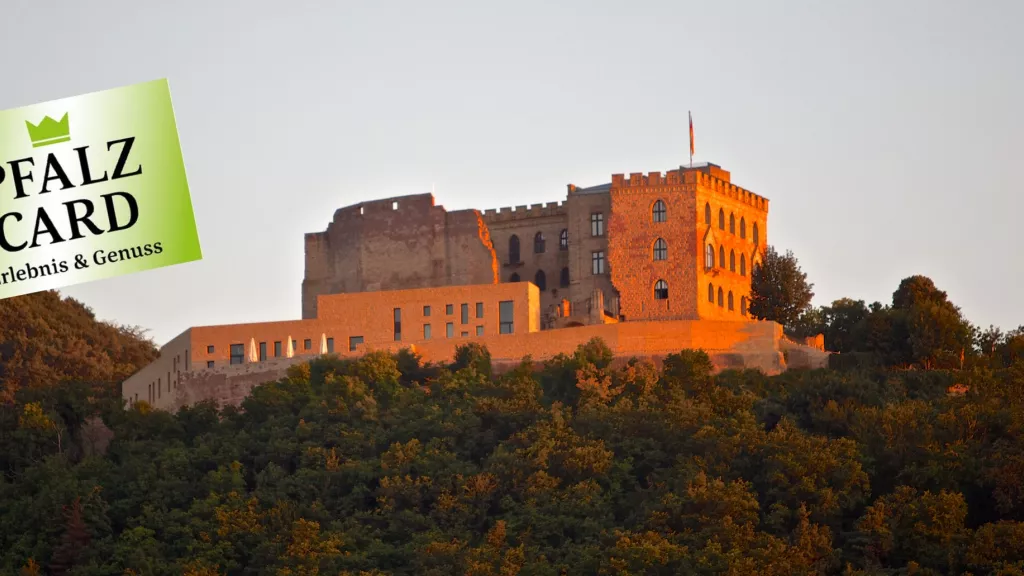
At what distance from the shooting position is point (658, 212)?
5753 cm

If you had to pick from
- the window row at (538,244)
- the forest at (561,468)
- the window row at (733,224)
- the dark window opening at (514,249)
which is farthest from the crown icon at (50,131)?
the dark window opening at (514,249)

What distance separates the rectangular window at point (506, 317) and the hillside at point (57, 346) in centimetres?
1936

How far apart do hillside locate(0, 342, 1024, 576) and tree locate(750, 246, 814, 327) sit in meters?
6.52

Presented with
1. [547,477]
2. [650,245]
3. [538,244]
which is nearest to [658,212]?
[650,245]

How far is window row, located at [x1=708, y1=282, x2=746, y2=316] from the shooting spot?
5728cm

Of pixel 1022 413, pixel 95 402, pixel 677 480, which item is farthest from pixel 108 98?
pixel 95 402

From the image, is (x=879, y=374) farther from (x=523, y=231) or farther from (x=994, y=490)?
(x=523, y=231)

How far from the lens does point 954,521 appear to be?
138ft

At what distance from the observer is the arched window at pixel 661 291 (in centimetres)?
5666

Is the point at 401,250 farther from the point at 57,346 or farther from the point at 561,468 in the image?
the point at 57,346

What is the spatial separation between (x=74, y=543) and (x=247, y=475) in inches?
211

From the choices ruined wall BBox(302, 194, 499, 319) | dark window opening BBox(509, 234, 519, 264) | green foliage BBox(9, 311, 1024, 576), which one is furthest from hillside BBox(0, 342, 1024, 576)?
dark window opening BBox(509, 234, 519, 264)

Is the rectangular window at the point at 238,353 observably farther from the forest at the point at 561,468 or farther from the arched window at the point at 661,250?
the arched window at the point at 661,250

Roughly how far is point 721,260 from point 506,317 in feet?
26.0
